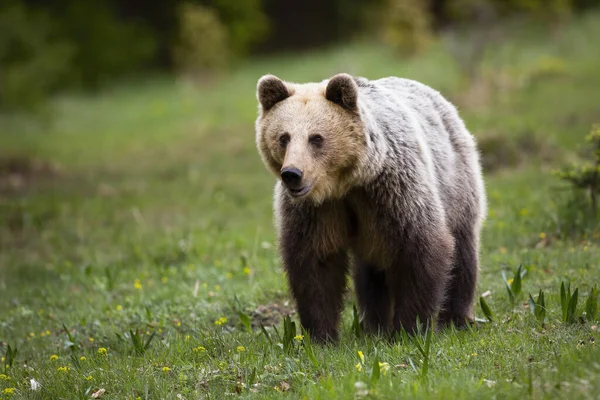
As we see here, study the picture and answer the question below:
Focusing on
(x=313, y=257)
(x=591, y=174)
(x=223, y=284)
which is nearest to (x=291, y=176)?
(x=313, y=257)

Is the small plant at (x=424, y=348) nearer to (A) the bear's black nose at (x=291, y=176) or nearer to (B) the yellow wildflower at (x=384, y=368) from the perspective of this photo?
(B) the yellow wildflower at (x=384, y=368)

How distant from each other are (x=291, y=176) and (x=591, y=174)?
158 inches

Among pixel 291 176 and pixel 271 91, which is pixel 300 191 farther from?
pixel 271 91

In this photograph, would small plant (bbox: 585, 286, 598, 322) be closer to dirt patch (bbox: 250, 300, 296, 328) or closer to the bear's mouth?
the bear's mouth

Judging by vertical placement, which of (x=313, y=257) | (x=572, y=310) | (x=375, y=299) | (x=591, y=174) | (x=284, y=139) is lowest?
(x=375, y=299)

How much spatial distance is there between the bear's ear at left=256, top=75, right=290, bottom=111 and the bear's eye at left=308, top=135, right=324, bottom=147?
0.46 meters

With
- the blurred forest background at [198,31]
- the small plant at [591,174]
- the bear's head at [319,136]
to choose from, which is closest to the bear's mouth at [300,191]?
the bear's head at [319,136]

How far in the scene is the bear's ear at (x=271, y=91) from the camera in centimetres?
532

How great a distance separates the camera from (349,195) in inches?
213

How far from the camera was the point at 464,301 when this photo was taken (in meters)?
6.17

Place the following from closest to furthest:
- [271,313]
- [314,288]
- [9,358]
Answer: [314,288] < [9,358] < [271,313]

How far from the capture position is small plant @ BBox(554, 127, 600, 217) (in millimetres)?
7535

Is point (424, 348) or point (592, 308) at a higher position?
point (592, 308)

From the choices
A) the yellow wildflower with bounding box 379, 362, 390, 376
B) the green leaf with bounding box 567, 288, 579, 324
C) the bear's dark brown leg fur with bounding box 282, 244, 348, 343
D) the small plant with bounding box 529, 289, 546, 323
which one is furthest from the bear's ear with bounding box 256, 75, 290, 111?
the green leaf with bounding box 567, 288, 579, 324
